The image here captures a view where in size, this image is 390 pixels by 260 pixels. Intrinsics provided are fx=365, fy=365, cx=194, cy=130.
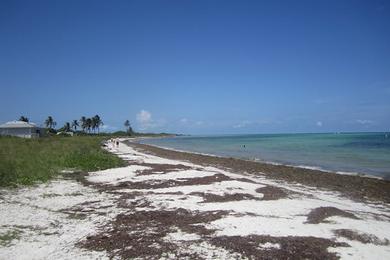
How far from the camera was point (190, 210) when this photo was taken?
1259 cm

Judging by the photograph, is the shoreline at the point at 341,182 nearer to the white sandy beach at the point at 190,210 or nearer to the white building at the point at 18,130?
the white sandy beach at the point at 190,210

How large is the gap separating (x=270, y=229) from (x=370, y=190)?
11151mm

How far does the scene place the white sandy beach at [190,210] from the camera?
8.64 meters

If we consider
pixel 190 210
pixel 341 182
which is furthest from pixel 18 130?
pixel 190 210

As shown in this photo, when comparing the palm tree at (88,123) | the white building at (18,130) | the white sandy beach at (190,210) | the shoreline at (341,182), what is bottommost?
the shoreline at (341,182)

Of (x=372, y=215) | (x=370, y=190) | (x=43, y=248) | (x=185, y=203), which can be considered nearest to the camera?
(x=43, y=248)

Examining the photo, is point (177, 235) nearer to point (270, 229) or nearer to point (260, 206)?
point (270, 229)

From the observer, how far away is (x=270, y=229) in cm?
1017

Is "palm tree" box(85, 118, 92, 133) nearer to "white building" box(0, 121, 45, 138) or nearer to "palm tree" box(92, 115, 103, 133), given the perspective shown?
"palm tree" box(92, 115, 103, 133)

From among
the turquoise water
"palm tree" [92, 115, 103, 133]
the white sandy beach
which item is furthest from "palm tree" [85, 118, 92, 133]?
the white sandy beach

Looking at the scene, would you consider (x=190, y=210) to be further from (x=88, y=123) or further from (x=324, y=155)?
(x=88, y=123)

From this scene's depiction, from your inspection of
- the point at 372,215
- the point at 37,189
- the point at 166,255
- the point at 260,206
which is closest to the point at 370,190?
the point at 372,215

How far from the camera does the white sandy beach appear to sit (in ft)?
28.3

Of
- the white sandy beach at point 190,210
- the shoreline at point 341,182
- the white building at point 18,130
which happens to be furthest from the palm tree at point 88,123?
the white sandy beach at point 190,210
